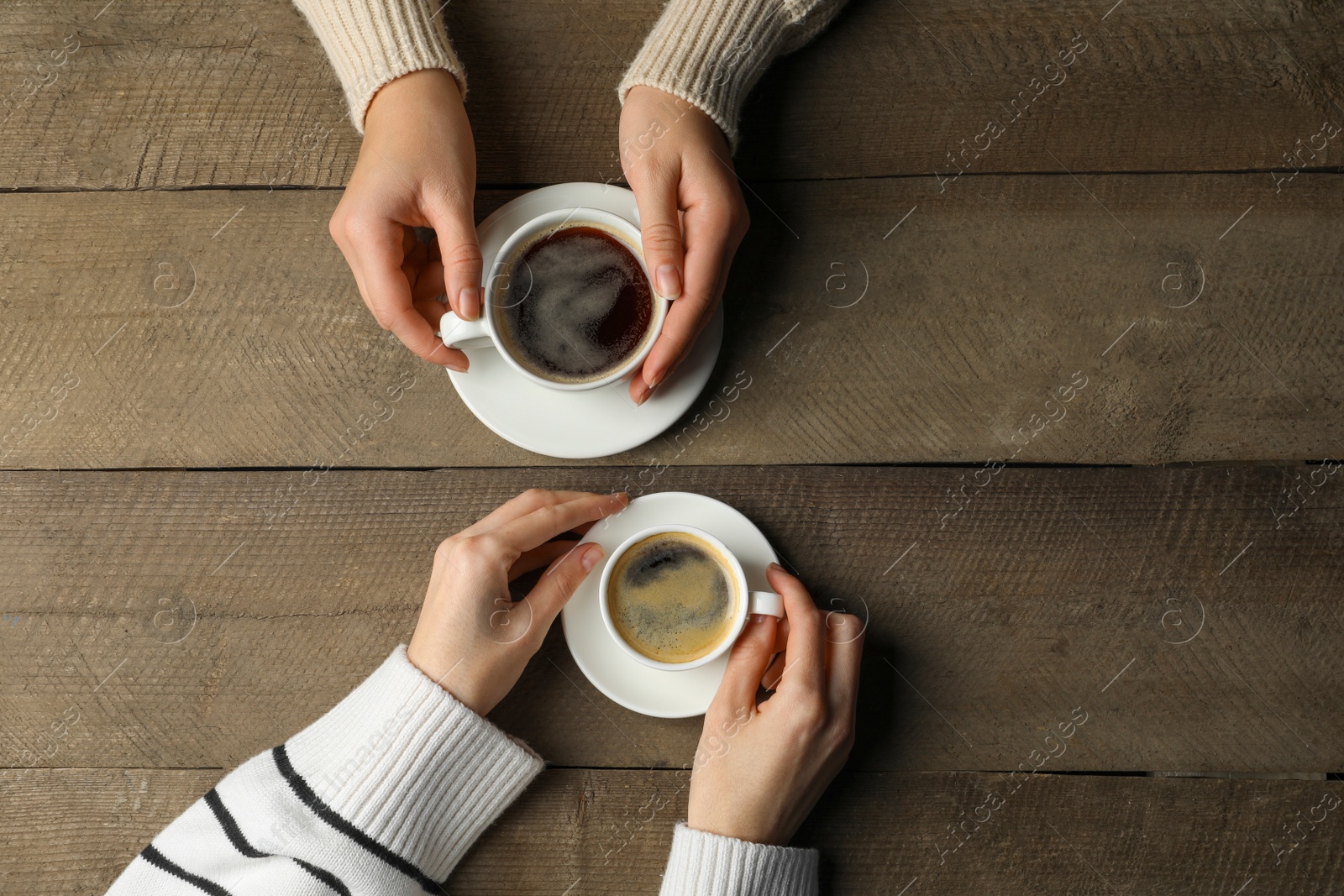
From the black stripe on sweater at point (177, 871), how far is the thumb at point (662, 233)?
30.1 inches

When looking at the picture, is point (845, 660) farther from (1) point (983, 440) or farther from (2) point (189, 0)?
(2) point (189, 0)

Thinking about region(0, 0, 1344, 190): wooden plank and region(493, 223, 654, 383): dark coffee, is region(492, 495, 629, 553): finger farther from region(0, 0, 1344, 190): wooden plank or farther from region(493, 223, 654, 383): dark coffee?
region(0, 0, 1344, 190): wooden plank

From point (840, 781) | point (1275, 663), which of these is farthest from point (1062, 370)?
point (840, 781)

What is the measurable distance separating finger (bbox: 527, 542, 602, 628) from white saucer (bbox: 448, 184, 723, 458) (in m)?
0.11

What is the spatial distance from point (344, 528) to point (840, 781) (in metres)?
0.66

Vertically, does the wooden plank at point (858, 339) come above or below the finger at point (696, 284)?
below

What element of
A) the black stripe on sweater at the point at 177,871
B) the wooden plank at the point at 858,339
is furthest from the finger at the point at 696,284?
the black stripe on sweater at the point at 177,871

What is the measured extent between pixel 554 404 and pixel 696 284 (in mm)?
207

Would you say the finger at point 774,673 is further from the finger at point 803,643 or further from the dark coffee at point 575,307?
the dark coffee at point 575,307

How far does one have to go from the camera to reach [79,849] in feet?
3.21

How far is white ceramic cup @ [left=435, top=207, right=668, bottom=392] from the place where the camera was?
0.84m

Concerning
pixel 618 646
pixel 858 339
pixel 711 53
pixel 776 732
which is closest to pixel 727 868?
pixel 776 732

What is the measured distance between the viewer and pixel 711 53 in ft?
3.04

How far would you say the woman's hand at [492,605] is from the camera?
2.93 ft
